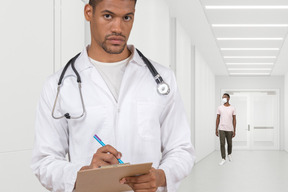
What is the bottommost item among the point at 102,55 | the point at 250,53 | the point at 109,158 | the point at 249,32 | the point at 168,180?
the point at 168,180

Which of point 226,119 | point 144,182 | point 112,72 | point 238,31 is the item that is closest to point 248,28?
point 238,31

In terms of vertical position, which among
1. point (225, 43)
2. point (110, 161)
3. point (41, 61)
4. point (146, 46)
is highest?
point (225, 43)

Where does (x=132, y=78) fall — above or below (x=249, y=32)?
below

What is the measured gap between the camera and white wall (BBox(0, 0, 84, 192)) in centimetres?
325

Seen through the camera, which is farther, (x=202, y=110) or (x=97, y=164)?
(x=202, y=110)

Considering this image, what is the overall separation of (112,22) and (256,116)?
1962cm

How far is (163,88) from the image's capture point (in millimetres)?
1724

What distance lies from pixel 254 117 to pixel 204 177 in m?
12.0

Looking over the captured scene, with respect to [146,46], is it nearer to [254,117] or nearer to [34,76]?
[34,76]

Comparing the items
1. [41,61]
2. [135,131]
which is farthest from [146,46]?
[135,131]

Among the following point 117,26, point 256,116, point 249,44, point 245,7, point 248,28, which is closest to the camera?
point 117,26

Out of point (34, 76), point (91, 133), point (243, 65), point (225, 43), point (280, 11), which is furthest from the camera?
point (243, 65)

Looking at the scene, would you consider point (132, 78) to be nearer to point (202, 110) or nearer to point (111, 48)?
point (111, 48)

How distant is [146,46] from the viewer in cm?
618
